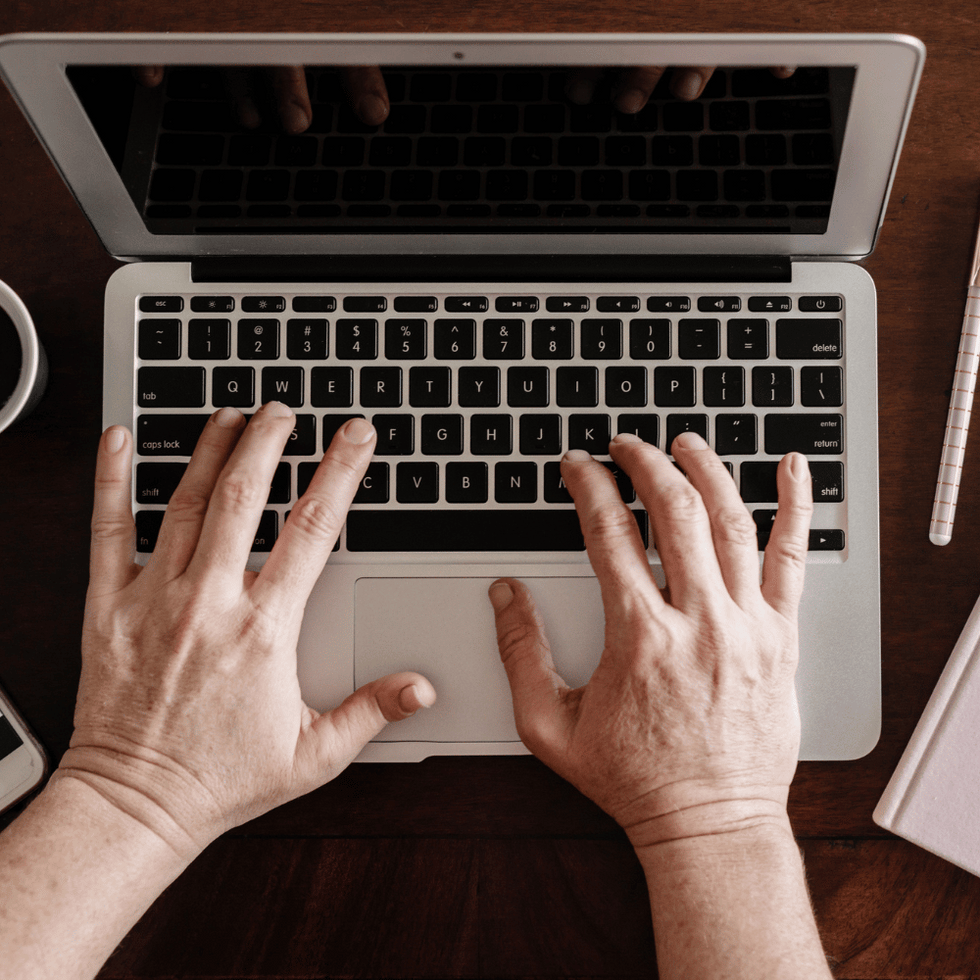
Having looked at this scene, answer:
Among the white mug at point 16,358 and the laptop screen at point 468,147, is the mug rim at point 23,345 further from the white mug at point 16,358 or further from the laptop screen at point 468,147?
the laptop screen at point 468,147

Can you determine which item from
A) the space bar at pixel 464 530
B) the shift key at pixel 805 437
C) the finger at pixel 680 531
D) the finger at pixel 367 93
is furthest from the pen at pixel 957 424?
the finger at pixel 367 93

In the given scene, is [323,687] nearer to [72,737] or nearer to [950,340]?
[72,737]

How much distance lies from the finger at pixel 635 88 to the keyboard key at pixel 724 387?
22cm

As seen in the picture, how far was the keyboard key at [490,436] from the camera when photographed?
62cm

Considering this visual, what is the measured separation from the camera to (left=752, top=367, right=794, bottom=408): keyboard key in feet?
2.02

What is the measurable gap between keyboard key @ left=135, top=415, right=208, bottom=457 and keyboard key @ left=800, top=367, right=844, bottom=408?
0.52 metres

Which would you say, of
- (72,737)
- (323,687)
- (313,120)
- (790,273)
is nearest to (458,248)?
(313,120)

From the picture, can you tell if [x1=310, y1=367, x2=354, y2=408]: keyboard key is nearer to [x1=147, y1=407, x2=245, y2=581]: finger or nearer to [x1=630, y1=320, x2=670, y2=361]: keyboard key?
[x1=147, y1=407, x2=245, y2=581]: finger

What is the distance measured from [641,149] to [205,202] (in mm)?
350

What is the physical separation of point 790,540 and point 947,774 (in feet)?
0.84

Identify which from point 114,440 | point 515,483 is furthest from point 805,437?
point 114,440

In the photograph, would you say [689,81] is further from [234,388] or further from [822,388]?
[234,388]

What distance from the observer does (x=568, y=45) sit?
44cm

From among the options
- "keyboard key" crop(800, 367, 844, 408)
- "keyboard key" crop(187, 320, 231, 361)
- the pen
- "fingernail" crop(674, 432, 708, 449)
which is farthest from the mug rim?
the pen
